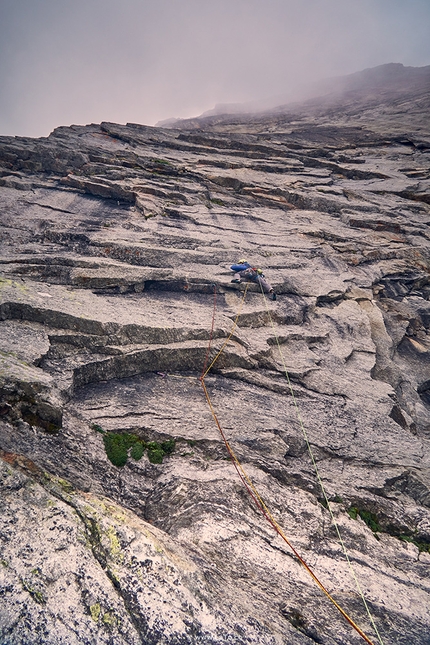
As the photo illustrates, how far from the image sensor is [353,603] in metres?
8.85

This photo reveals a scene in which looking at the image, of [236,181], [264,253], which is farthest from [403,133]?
[264,253]

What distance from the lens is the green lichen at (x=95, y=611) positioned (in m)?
6.40

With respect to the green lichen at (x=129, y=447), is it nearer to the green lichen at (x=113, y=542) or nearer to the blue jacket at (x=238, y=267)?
the green lichen at (x=113, y=542)

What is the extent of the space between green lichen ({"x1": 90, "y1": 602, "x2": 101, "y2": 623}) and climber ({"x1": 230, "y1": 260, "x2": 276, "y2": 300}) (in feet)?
48.4

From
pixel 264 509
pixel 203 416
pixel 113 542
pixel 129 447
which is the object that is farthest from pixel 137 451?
pixel 264 509

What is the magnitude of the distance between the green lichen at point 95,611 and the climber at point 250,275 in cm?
1475

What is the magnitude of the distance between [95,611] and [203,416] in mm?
6762

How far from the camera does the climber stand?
19203mm

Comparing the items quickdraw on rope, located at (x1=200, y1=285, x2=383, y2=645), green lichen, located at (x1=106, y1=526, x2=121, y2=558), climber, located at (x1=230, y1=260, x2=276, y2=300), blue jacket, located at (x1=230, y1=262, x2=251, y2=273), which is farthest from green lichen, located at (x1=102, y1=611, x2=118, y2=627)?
blue jacket, located at (x1=230, y1=262, x2=251, y2=273)

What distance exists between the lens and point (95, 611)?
6496 millimetres

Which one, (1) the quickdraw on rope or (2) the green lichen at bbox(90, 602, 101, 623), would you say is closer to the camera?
(2) the green lichen at bbox(90, 602, 101, 623)

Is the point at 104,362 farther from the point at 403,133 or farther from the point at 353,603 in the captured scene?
the point at 403,133

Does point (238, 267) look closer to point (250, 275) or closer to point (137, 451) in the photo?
point (250, 275)

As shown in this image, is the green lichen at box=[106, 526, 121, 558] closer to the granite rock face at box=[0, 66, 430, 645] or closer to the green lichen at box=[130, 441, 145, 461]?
the granite rock face at box=[0, 66, 430, 645]
